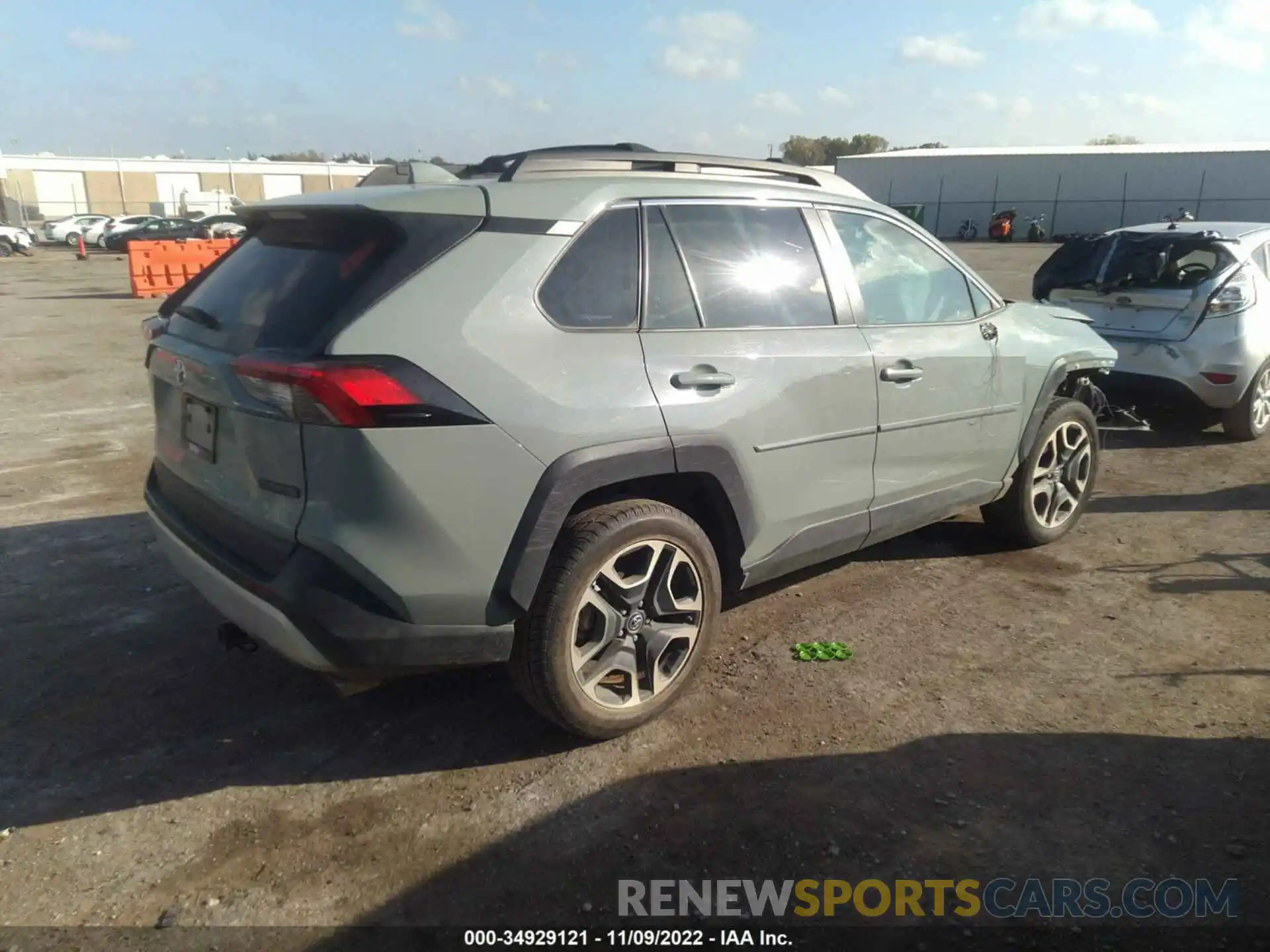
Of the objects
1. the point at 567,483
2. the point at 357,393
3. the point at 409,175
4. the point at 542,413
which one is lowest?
the point at 567,483

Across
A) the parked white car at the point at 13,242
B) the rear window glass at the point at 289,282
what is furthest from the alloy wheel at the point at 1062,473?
the parked white car at the point at 13,242

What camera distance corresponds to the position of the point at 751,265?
3.51 m

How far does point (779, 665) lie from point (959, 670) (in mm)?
724

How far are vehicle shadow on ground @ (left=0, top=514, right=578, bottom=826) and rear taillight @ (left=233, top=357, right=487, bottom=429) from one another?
1276 mm

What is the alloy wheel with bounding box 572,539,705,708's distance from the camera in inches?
122

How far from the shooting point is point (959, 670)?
3.71m

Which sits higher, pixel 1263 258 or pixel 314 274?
pixel 314 274

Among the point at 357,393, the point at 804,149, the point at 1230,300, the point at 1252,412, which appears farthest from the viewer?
the point at 804,149

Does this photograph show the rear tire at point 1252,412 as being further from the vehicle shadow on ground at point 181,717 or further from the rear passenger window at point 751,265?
the vehicle shadow on ground at point 181,717

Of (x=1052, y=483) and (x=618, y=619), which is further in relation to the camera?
(x=1052, y=483)

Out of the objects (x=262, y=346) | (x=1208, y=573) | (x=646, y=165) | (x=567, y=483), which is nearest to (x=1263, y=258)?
(x=1208, y=573)

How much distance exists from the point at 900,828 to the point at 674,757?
0.77 meters

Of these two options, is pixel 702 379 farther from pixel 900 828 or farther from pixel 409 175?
pixel 900 828

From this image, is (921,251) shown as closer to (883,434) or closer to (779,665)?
(883,434)
